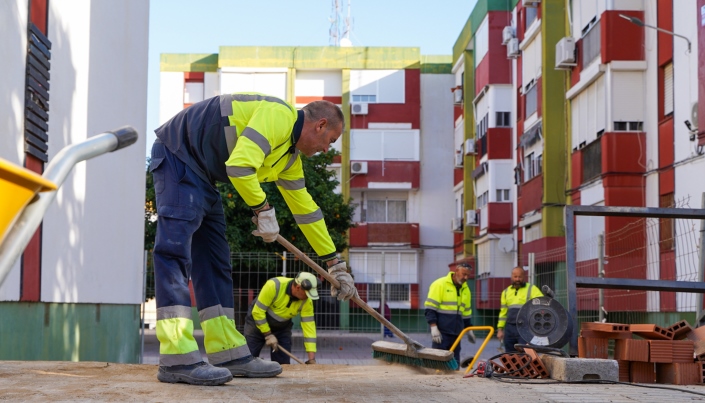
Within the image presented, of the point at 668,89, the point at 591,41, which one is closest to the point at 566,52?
the point at 591,41

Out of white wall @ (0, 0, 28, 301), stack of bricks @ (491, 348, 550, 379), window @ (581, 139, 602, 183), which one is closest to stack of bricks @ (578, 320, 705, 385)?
stack of bricks @ (491, 348, 550, 379)

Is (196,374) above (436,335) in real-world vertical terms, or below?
above

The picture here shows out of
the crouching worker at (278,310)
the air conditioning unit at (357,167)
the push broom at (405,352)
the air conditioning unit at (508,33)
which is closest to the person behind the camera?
the push broom at (405,352)

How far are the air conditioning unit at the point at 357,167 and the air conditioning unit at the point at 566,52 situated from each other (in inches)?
663

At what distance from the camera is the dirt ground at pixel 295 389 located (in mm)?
4238

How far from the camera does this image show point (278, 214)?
24.6 meters

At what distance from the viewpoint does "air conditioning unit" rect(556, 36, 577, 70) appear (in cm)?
2511

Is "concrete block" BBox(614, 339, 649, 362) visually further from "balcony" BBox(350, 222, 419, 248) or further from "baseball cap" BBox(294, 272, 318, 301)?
"balcony" BBox(350, 222, 419, 248)

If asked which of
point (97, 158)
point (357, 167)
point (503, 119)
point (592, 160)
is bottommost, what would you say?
point (97, 158)

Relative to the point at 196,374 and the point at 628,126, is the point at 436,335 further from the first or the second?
the point at 628,126

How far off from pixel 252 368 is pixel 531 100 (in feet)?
84.0

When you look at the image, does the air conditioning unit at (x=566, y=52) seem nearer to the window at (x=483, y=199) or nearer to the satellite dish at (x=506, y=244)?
the satellite dish at (x=506, y=244)

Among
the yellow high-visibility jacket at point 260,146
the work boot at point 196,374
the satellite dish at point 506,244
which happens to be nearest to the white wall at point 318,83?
the satellite dish at point 506,244

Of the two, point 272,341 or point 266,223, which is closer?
point 266,223
